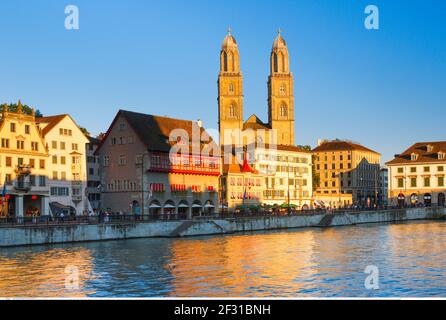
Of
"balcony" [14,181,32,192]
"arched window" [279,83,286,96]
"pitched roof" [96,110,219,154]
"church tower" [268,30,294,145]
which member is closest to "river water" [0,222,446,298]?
"balcony" [14,181,32,192]

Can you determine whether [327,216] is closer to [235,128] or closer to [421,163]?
[421,163]

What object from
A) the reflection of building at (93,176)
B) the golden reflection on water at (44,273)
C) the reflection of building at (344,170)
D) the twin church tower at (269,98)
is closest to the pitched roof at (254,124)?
the twin church tower at (269,98)

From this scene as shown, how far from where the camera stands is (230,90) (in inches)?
5984

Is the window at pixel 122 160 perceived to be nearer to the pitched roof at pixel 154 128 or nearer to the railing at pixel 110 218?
the pitched roof at pixel 154 128

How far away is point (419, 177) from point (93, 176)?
69.3 meters

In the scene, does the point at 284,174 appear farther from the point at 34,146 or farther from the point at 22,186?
the point at 22,186

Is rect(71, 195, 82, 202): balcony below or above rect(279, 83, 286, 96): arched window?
below

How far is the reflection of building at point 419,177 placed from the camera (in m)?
129

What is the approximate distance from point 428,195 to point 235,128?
4620 cm

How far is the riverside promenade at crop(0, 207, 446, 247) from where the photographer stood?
177ft

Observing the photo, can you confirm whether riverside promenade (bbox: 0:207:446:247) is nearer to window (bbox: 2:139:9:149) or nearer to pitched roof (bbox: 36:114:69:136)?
window (bbox: 2:139:9:149)

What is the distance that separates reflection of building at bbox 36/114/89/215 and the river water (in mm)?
23916

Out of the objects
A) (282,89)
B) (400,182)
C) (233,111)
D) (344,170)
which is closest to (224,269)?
(400,182)

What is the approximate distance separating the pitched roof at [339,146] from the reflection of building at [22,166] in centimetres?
10388
